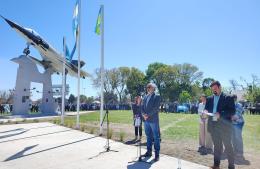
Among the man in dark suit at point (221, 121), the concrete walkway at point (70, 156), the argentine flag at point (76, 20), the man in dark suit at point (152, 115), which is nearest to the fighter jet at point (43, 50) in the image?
the argentine flag at point (76, 20)

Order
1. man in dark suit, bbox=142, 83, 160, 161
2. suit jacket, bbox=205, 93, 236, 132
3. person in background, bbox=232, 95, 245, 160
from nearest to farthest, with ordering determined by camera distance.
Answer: suit jacket, bbox=205, 93, 236, 132
man in dark suit, bbox=142, 83, 160, 161
person in background, bbox=232, 95, 245, 160

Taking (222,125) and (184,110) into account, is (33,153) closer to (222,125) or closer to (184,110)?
(222,125)

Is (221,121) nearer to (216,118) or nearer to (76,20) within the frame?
(216,118)

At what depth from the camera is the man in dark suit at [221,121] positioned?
6551mm

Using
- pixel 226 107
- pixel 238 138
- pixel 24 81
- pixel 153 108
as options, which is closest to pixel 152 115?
pixel 153 108

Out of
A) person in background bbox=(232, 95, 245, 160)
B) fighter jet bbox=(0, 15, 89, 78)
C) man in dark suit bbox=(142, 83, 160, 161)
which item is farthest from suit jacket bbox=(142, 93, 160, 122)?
fighter jet bbox=(0, 15, 89, 78)

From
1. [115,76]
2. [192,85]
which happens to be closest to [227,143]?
[115,76]

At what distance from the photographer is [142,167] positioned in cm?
691

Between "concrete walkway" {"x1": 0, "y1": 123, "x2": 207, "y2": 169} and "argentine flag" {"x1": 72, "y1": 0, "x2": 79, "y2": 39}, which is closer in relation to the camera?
"concrete walkway" {"x1": 0, "y1": 123, "x2": 207, "y2": 169}

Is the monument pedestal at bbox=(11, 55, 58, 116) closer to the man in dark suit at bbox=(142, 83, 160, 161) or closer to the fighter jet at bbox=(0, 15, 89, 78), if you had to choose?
the fighter jet at bbox=(0, 15, 89, 78)

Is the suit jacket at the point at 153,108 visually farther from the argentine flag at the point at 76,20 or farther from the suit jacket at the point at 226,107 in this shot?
the argentine flag at the point at 76,20

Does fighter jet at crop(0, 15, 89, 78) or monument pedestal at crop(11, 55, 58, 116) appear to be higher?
fighter jet at crop(0, 15, 89, 78)

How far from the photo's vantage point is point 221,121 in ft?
21.6

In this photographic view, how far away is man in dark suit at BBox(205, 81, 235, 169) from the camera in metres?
6.55
